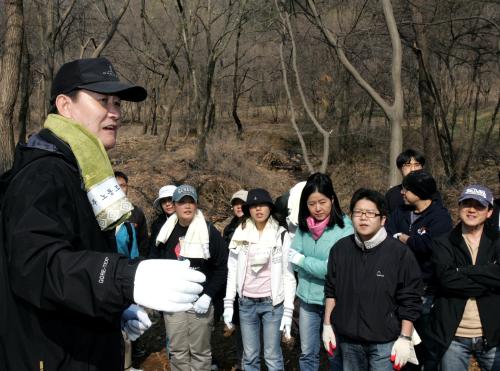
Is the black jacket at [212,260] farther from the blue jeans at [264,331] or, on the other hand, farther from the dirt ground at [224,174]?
the dirt ground at [224,174]

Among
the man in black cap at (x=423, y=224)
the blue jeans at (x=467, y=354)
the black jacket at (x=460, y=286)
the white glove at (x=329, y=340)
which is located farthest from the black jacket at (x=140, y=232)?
the blue jeans at (x=467, y=354)

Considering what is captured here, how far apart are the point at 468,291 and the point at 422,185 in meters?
0.97

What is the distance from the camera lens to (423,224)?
12.3ft

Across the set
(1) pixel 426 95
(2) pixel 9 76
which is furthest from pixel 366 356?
(1) pixel 426 95

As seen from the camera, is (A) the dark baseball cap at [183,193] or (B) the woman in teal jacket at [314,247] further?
(A) the dark baseball cap at [183,193]

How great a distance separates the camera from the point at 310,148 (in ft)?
71.7

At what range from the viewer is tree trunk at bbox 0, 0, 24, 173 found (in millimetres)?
7461

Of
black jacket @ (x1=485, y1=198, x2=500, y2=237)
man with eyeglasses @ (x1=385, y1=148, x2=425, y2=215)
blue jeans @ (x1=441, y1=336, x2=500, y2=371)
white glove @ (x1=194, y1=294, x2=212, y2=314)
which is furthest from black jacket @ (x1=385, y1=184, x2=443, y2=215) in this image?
white glove @ (x1=194, y1=294, x2=212, y2=314)

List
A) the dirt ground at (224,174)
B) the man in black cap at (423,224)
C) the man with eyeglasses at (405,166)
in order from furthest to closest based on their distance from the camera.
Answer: the dirt ground at (224,174) → the man with eyeglasses at (405,166) → the man in black cap at (423,224)

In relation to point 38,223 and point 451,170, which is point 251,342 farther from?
point 451,170

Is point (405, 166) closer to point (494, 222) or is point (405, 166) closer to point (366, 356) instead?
point (494, 222)

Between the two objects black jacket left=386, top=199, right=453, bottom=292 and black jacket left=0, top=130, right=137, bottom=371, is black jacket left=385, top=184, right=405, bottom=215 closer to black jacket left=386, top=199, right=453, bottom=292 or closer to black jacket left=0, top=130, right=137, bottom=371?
black jacket left=386, top=199, right=453, bottom=292

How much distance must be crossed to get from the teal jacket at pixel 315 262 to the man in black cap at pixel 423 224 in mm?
476

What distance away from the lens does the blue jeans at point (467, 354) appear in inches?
121
